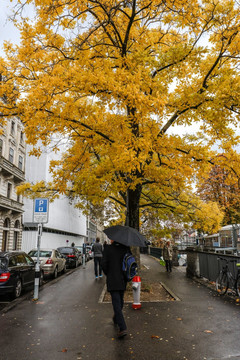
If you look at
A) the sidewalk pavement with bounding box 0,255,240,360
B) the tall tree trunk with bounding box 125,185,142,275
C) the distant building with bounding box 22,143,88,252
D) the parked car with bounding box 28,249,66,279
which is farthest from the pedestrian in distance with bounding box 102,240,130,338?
the distant building with bounding box 22,143,88,252

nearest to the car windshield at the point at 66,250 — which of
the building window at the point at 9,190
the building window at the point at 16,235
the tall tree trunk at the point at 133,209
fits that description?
the building window at the point at 9,190

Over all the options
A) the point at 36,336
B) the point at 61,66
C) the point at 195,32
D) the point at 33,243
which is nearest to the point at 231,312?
the point at 36,336

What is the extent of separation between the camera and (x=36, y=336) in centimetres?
538

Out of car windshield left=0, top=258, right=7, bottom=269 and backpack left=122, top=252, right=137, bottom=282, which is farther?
car windshield left=0, top=258, right=7, bottom=269

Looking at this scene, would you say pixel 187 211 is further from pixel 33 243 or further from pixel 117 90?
pixel 33 243

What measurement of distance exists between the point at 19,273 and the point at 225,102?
8.44 m

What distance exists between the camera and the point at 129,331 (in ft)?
18.2

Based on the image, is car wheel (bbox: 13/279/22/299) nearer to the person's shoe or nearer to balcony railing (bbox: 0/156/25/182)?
the person's shoe

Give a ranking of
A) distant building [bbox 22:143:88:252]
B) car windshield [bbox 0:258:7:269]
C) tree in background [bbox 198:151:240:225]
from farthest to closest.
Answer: distant building [bbox 22:143:88:252] < tree in background [bbox 198:151:240:225] < car windshield [bbox 0:258:7:269]

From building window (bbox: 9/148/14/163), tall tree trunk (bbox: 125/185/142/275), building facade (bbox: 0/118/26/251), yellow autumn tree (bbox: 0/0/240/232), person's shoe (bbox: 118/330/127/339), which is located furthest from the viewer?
building window (bbox: 9/148/14/163)

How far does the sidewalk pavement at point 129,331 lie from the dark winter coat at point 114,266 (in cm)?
92

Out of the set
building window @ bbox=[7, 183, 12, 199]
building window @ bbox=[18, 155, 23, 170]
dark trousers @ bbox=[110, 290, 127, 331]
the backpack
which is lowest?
dark trousers @ bbox=[110, 290, 127, 331]

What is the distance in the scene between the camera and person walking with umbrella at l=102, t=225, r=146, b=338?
17.4ft

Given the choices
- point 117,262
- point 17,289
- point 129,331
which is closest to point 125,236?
point 117,262
